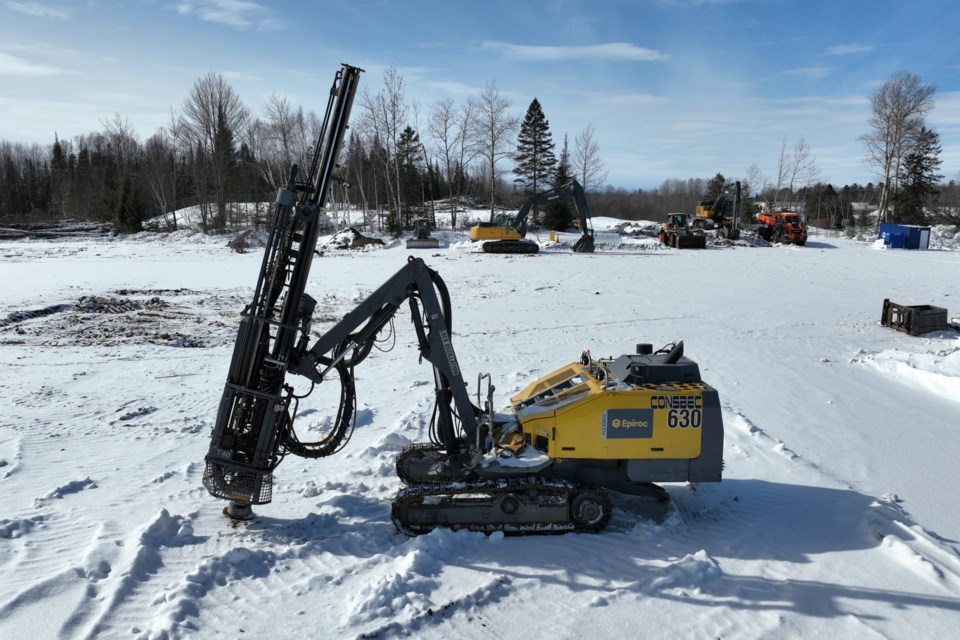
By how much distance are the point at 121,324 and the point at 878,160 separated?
161ft

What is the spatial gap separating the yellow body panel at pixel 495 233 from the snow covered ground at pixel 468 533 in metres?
17.0

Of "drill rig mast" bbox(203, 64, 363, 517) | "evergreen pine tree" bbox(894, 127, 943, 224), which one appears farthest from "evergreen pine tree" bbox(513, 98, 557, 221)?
"drill rig mast" bbox(203, 64, 363, 517)

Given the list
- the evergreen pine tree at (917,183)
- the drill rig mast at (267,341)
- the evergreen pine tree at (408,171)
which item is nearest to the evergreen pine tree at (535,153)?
the evergreen pine tree at (408,171)

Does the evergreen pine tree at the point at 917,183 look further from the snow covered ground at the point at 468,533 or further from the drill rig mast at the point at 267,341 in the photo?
the drill rig mast at the point at 267,341

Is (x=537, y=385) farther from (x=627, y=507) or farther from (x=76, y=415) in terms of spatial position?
(x=76, y=415)

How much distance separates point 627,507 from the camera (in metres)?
6.31

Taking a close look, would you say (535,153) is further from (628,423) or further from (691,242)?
(628,423)

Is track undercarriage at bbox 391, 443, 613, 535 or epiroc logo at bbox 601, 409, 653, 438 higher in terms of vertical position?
epiroc logo at bbox 601, 409, 653, 438

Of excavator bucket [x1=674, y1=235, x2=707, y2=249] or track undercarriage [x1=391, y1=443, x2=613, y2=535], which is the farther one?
excavator bucket [x1=674, y1=235, x2=707, y2=249]

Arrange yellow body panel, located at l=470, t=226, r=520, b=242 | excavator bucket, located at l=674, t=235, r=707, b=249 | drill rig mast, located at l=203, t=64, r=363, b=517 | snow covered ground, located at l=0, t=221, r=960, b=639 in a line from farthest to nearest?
excavator bucket, located at l=674, t=235, r=707, b=249 < yellow body panel, located at l=470, t=226, r=520, b=242 < drill rig mast, located at l=203, t=64, r=363, b=517 < snow covered ground, located at l=0, t=221, r=960, b=639

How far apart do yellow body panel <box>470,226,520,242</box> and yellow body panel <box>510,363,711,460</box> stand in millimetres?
26262

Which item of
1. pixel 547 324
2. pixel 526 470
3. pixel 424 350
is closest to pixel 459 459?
pixel 526 470

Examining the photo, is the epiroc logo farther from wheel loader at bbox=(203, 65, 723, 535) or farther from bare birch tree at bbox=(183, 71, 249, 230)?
bare birch tree at bbox=(183, 71, 249, 230)

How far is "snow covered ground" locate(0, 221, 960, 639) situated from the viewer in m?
4.58
